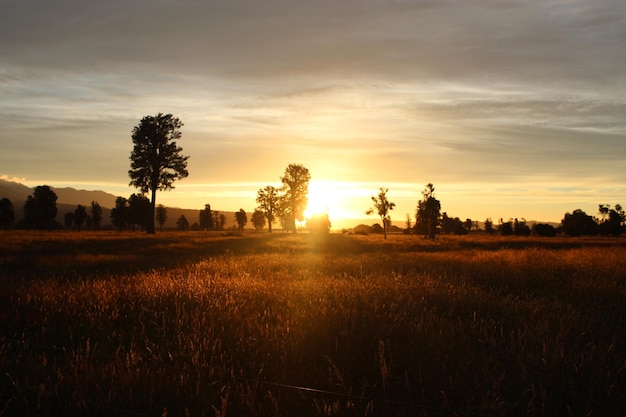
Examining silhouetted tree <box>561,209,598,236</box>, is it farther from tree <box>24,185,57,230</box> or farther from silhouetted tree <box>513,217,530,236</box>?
tree <box>24,185,57,230</box>

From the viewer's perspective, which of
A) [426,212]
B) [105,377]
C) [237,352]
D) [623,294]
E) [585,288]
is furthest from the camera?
[426,212]

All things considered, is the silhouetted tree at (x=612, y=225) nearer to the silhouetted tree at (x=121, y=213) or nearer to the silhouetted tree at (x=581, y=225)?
the silhouetted tree at (x=581, y=225)

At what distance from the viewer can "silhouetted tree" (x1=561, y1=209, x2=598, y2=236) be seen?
9800 centimetres

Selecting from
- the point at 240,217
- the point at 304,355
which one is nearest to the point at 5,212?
the point at 240,217

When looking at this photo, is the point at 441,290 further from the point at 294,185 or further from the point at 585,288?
the point at 294,185

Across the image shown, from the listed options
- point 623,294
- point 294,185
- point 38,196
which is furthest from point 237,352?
point 38,196

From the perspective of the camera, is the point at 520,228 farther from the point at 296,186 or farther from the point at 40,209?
the point at 40,209

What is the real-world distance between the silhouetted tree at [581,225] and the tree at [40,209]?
401ft

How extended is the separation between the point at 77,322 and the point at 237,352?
2496 millimetres

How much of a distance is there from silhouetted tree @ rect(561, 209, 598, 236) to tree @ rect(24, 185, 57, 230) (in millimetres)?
→ 122135

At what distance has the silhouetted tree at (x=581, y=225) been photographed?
98.0 metres

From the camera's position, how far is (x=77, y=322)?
491 centimetres

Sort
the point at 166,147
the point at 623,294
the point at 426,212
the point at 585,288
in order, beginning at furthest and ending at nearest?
the point at 426,212, the point at 166,147, the point at 585,288, the point at 623,294

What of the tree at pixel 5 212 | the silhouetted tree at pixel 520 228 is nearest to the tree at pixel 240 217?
the tree at pixel 5 212
